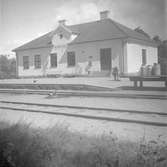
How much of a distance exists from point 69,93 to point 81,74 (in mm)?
1314

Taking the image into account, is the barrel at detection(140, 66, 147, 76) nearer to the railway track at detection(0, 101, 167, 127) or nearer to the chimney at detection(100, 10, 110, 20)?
the railway track at detection(0, 101, 167, 127)

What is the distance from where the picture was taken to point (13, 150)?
263 cm

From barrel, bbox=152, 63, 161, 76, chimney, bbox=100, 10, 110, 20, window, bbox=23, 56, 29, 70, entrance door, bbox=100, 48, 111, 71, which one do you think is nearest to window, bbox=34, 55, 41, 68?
window, bbox=23, 56, 29, 70

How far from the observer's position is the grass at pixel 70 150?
1.84 metres

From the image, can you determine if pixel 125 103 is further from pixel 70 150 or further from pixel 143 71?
pixel 70 150

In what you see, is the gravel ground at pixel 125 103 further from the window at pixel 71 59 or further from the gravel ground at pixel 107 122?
the window at pixel 71 59

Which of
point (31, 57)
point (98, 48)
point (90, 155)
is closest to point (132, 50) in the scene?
point (98, 48)

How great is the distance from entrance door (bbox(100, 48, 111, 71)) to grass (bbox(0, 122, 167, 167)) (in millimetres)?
1079

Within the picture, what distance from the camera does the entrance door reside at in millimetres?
3183

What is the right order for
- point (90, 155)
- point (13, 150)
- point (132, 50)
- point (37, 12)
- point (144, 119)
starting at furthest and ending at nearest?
point (132, 50)
point (37, 12)
point (13, 150)
point (144, 119)
point (90, 155)

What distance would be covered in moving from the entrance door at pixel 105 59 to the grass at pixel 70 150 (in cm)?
108

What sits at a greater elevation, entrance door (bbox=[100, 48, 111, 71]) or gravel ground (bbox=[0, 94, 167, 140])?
entrance door (bbox=[100, 48, 111, 71])

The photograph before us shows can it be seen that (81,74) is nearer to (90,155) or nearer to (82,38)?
(82,38)

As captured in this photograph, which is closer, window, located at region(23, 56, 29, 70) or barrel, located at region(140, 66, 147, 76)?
barrel, located at region(140, 66, 147, 76)
